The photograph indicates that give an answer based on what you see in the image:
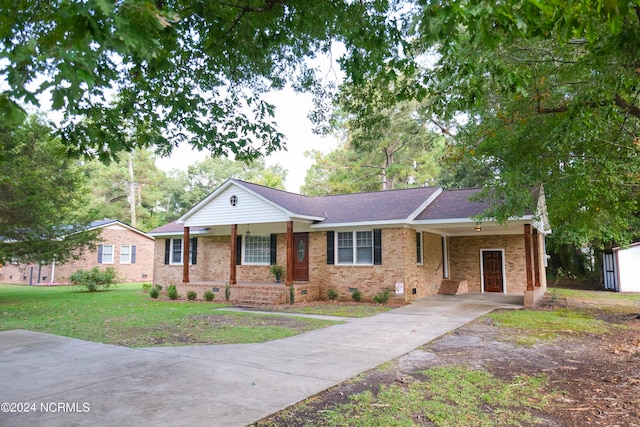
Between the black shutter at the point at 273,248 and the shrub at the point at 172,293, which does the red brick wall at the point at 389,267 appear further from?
the shrub at the point at 172,293

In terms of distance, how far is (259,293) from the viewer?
1570 centimetres

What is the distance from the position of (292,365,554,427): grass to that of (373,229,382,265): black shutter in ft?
31.5

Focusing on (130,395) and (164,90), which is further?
(164,90)

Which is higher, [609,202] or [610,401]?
[609,202]

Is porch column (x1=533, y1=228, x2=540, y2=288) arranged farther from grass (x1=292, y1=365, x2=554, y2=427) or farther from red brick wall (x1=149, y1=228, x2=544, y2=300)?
grass (x1=292, y1=365, x2=554, y2=427)

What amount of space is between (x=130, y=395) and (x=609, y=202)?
11657 millimetres

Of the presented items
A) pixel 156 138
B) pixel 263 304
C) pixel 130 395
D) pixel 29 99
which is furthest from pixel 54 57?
pixel 263 304

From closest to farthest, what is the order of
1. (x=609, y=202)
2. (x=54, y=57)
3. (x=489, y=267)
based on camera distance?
(x=54, y=57), (x=609, y=202), (x=489, y=267)

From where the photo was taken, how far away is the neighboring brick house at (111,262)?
27.1 meters

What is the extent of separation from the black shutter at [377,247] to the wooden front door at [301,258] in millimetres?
2983

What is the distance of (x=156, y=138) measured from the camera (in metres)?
7.07

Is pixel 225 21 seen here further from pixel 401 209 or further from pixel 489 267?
pixel 489 267

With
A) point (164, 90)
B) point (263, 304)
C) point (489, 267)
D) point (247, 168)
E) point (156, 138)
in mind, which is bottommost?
point (263, 304)

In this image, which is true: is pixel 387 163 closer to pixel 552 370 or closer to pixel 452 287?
pixel 452 287
